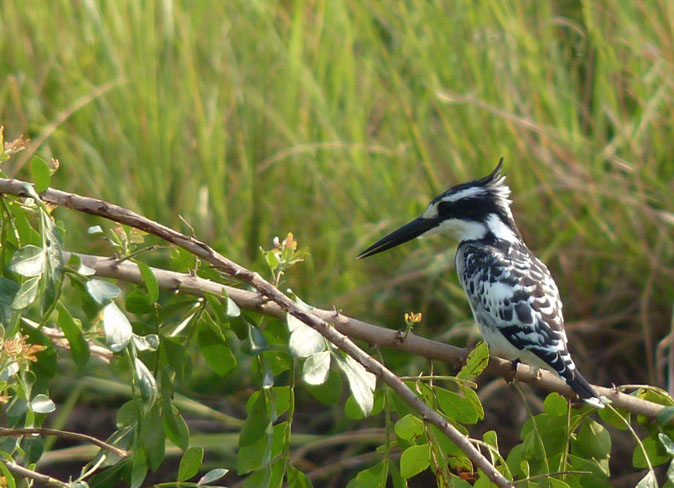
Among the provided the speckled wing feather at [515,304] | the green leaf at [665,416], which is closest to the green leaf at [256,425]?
the green leaf at [665,416]

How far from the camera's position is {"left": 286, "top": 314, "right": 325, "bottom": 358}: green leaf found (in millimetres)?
1168

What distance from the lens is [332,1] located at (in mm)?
4133

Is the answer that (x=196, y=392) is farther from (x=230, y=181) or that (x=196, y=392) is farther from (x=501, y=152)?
(x=501, y=152)

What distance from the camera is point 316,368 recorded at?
→ 118cm

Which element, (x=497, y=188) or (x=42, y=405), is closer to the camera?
(x=42, y=405)

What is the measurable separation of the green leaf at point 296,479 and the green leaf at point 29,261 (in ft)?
1.73

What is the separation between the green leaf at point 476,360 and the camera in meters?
1.32

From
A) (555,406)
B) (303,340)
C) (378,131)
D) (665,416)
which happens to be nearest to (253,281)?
(303,340)

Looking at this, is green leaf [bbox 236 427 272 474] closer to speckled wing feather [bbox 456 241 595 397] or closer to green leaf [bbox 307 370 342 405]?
green leaf [bbox 307 370 342 405]

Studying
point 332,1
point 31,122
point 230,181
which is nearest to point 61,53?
point 31,122

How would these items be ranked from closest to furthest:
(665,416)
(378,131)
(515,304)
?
(665,416) < (515,304) < (378,131)

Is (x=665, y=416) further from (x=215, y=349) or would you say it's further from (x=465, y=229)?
(x=465, y=229)

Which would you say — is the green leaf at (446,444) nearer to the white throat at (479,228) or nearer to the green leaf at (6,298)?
the green leaf at (6,298)

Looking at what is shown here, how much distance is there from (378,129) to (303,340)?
290 cm
